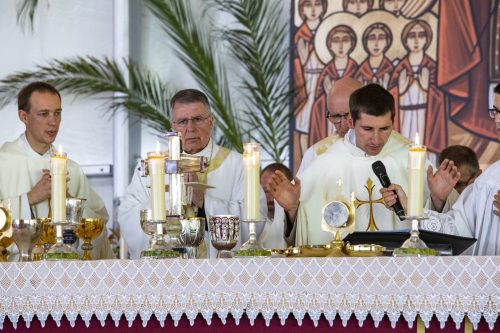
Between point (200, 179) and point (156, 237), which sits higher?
point (200, 179)

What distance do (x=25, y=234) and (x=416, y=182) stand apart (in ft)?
5.93

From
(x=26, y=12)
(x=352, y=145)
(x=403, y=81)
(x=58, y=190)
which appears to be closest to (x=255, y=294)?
(x=58, y=190)

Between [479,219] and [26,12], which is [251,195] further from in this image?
[26,12]

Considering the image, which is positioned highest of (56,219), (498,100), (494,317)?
(498,100)

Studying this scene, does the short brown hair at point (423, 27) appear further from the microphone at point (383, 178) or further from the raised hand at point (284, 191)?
the microphone at point (383, 178)

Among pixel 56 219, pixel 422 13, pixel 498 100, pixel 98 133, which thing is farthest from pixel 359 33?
pixel 56 219

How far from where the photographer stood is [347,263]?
4.18 m

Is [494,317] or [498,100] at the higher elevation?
[498,100]

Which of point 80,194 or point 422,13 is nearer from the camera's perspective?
point 80,194

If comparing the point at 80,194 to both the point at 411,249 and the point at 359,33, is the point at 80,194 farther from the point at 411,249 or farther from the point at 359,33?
the point at 359,33

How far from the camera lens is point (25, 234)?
199 inches

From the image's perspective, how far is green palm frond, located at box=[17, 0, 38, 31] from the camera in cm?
1130

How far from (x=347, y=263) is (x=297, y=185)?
147 centimetres

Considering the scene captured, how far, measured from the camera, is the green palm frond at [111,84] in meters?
10.7
